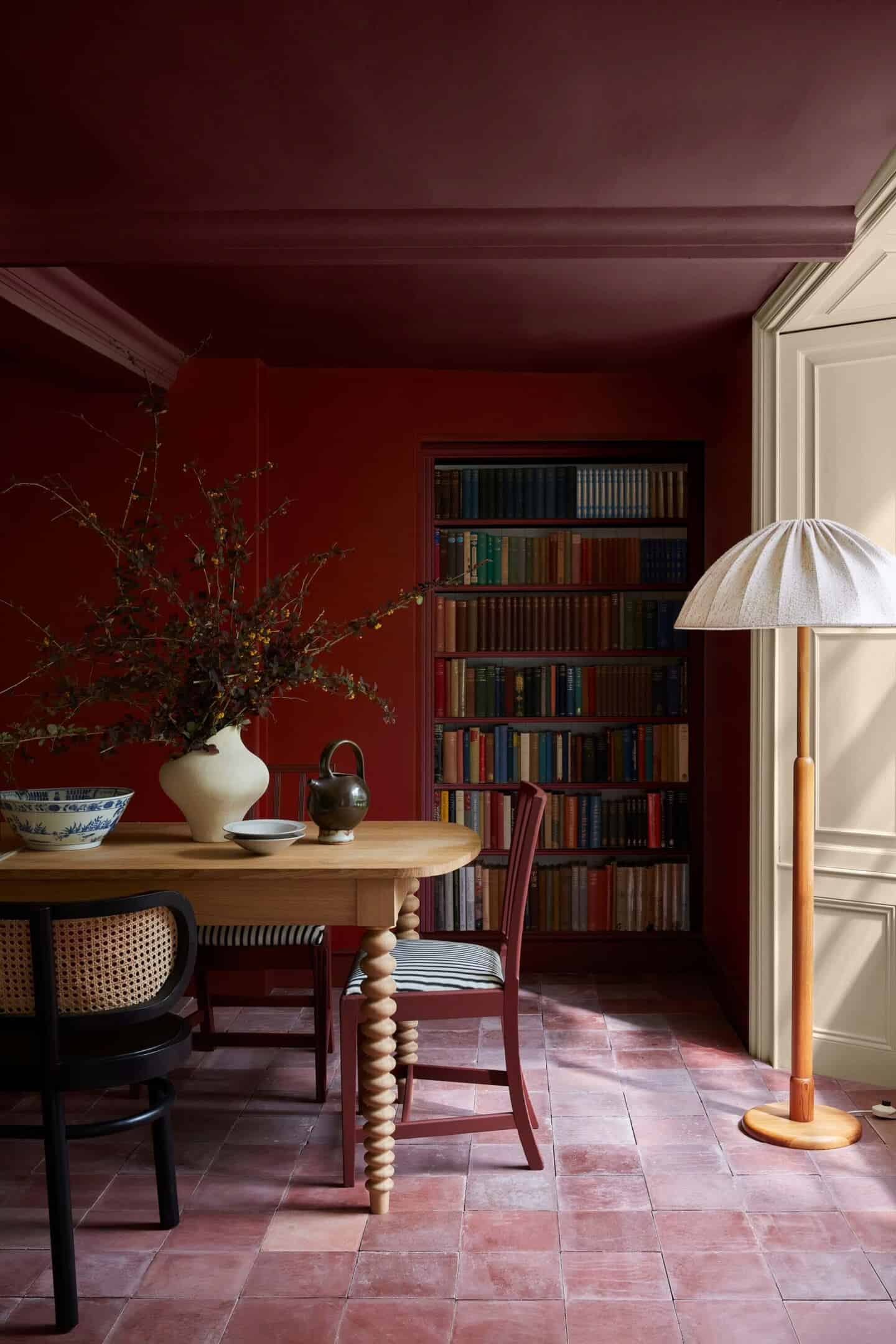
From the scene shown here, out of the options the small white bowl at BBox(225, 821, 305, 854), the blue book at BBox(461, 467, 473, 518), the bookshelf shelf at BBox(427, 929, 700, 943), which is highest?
the blue book at BBox(461, 467, 473, 518)

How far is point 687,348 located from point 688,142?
191 centimetres

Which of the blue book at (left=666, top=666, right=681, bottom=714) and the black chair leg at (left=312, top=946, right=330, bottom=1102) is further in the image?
the blue book at (left=666, top=666, right=681, bottom=714)

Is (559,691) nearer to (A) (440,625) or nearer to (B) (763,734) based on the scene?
(A) (440,625)

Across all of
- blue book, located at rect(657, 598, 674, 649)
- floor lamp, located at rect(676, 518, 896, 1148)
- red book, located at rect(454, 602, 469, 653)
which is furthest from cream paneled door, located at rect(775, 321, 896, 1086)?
red book, located at rect(454, 602, 469, 653)

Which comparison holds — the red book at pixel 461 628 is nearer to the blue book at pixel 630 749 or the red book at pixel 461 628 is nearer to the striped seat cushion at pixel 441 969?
the blue book at pixel 630 749

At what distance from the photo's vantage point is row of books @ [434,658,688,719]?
508 cm

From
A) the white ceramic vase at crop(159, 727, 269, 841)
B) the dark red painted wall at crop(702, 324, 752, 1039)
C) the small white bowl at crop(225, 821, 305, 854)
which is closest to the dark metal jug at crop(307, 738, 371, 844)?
the small white bowl at crop(225, 821, 305, 854)

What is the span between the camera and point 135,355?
4258mm

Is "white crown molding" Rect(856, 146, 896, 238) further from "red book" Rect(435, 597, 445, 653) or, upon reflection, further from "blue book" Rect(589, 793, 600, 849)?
"blue book" Rect(589, 793, 600, 849)

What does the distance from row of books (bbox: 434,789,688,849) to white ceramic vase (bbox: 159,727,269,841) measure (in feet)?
6.13

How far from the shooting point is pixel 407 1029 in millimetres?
3588

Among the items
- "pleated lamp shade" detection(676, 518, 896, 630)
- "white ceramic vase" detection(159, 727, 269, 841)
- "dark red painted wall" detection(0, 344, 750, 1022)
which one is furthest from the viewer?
"dark red painted wall" detection(0, 344, 750, 1022)

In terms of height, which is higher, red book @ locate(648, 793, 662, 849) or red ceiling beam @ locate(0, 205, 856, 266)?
red ceiling beam @ locate(0, 205, 856, 266)

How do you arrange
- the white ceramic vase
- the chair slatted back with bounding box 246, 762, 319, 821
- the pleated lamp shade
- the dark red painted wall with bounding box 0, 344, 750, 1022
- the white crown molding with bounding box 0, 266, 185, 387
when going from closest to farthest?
the pleated lamp shade, the white ceramic vase, the white crown molding with bounding box 0, 266, 185, 387, the chair slatted back with bounding box 246, 762, 319, 821, the dark red painted wall with bounding box 0, 344, 750, 1022
